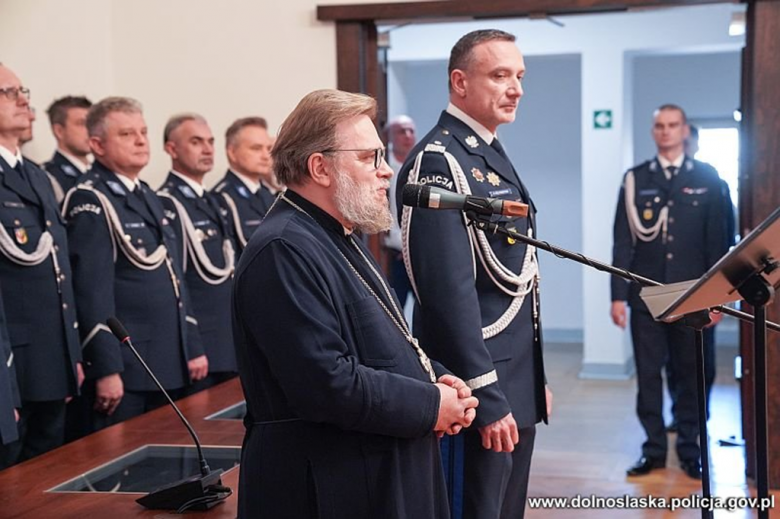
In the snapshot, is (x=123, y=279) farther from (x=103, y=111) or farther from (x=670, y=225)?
(x=670, y=225)

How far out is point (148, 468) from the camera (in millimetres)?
2461

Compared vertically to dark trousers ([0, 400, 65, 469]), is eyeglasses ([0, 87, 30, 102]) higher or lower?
higher

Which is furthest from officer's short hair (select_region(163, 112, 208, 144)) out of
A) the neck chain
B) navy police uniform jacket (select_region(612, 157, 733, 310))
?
the neck chain

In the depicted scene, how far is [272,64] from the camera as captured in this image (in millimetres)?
4973

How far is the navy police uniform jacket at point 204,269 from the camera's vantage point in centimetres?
442

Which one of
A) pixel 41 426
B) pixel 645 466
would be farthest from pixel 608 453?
pixel 41 426

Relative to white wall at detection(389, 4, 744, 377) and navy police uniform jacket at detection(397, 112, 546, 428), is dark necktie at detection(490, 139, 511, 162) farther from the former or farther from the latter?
white wall at detection(389, 4, 744, 377)

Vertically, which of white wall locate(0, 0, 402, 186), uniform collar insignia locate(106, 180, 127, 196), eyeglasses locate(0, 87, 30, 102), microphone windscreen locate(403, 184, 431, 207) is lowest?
uniform collar insignia locate(106, 180, 127, 196)

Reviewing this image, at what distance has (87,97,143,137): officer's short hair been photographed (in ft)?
12.8

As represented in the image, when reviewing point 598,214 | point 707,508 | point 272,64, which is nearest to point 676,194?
point 272,64

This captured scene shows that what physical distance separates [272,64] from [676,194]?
6.33 feet

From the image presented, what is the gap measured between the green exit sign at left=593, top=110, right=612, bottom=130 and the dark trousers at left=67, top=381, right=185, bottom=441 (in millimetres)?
4134

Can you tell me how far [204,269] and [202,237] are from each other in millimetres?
139

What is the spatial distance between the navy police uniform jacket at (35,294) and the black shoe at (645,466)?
96.6 inches
